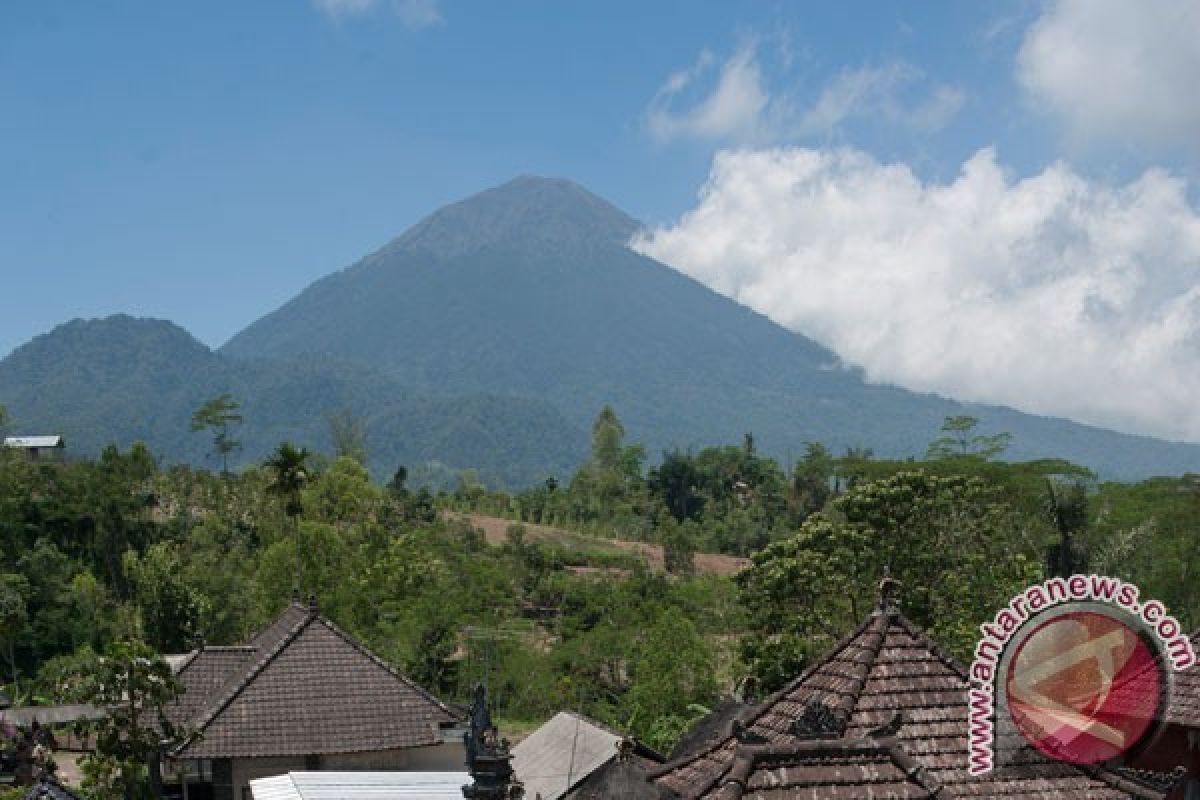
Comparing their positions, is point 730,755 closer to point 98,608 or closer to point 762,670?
point 762,670

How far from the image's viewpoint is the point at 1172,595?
34.9m

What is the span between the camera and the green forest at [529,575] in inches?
992

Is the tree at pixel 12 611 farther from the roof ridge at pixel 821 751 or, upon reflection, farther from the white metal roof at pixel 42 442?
the white metal roof at pixel 42 442

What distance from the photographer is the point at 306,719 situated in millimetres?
18344

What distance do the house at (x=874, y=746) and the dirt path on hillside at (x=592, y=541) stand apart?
5680 cm

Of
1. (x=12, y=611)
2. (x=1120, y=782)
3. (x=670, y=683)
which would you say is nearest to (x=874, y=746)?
(x=1120, y=782)

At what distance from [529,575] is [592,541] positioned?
18200mm

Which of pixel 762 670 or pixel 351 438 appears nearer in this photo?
pixel 762 670

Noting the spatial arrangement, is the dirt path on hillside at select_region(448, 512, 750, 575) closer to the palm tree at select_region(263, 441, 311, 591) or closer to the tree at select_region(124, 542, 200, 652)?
the palm tree at select_region(263, 441, 311, 591)

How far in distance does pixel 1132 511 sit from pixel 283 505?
34960mm

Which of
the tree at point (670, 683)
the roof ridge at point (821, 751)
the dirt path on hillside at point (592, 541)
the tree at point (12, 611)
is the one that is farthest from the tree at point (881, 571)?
the dirt path on hillside at point (592, 541)

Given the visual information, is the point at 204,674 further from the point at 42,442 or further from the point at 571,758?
the point at 42,442

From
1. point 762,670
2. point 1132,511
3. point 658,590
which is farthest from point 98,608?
point 1132,511

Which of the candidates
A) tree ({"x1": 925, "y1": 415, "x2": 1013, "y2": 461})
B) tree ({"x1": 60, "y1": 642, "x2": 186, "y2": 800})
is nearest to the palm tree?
tree ({"x1": 60, "y1": 642, "x2": 186, "y2": 800})
